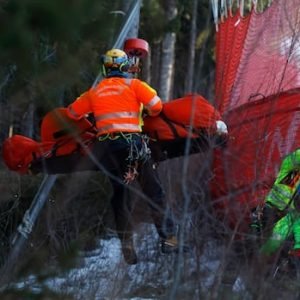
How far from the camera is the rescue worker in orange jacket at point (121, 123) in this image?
604 cm

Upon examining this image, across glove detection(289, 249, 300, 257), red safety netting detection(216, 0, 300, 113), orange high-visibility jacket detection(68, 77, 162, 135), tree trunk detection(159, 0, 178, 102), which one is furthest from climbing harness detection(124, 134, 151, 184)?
tree trunk detection(159, 0, 178, 102)

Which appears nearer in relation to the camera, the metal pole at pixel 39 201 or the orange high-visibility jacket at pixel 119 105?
the metal pole at pixel 39 201

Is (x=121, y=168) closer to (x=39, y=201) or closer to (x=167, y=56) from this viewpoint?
(x=39, y=201)

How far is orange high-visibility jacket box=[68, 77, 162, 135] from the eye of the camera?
6.11m

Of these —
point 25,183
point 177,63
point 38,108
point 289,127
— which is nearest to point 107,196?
point 25,183

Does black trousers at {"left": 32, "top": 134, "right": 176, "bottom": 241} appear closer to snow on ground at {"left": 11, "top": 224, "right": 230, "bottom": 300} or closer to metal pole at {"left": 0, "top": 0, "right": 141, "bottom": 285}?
snow on ground at {"left": 11, "top": 224, "right": 230, "bottom": 300}

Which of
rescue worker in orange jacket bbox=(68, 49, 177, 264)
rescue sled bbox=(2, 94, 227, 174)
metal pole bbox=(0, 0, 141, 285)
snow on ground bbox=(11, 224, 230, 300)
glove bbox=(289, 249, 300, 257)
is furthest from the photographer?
rescue sled bbox=(2, 94, 227, 174)

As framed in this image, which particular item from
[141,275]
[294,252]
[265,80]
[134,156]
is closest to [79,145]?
[134,156]

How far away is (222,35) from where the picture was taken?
8.05m

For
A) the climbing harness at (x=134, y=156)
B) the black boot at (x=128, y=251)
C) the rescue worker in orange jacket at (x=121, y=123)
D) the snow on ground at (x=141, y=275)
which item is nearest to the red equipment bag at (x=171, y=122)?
the rescue worker in orange jacket at (x=121, y=123)

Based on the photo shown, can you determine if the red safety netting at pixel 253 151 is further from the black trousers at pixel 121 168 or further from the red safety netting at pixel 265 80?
the black trousers at pixel 121 168

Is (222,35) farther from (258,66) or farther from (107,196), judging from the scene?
(107,196)

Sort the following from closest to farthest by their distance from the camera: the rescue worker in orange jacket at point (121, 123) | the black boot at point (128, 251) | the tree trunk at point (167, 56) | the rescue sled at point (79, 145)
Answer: the black boot at point (128, 251), the rescue worker in orange jacket at point (121, 123), the rescue sled at point (79, 145), the tree trunk at point (167, 56)

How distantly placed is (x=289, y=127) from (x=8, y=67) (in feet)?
13.5
